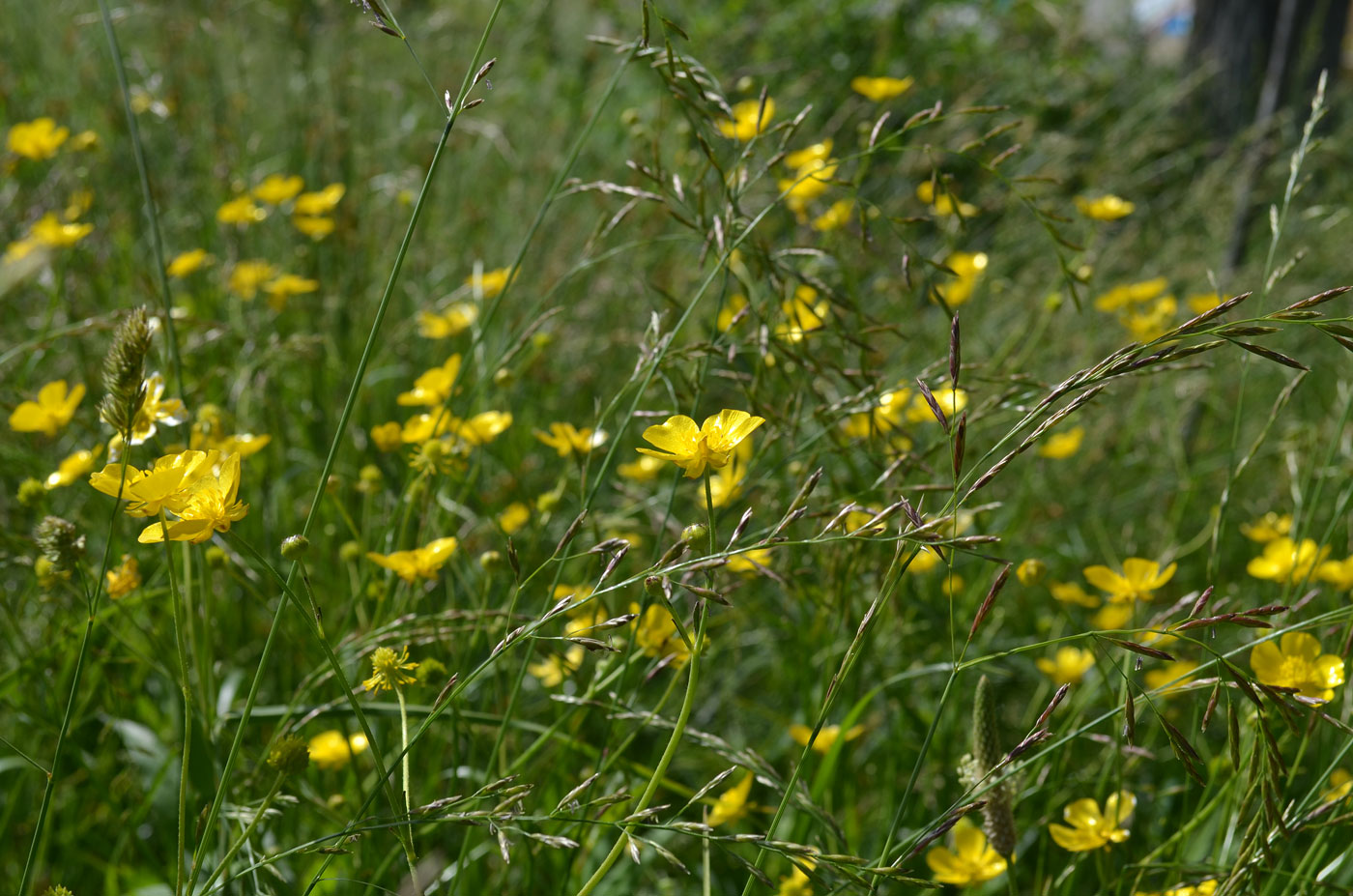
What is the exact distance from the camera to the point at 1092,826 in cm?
117

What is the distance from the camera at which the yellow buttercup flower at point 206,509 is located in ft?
2.74

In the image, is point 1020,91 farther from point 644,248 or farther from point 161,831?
point 161,831

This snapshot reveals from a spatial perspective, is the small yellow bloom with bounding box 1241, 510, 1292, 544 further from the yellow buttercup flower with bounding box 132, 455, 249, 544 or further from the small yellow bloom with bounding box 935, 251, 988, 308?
the yellow buttercup flower with bounding box 132, 455, 249, 544

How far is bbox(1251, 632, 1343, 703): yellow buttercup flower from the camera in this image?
109 centimetres

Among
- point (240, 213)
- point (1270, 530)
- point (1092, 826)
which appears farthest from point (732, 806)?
point (240, 213)

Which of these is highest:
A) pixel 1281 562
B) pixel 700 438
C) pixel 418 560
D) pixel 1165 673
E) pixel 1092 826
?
pixel 700 438

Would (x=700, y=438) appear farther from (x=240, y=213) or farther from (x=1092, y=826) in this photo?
(x=240, y=213)

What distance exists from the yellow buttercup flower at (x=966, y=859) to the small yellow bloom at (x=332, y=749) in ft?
2.44

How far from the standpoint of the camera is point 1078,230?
324 centimetres

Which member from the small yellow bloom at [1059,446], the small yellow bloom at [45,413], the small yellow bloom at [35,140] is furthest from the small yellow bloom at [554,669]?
the small yellow bloom at [35,140]

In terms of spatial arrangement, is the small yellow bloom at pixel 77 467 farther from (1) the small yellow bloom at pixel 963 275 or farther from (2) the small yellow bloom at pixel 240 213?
(1) the small yellow bloom at pixel 963 275

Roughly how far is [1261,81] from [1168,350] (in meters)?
4.47

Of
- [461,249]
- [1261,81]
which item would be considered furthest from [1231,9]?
[461,249]

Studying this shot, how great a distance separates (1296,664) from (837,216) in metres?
0.91
